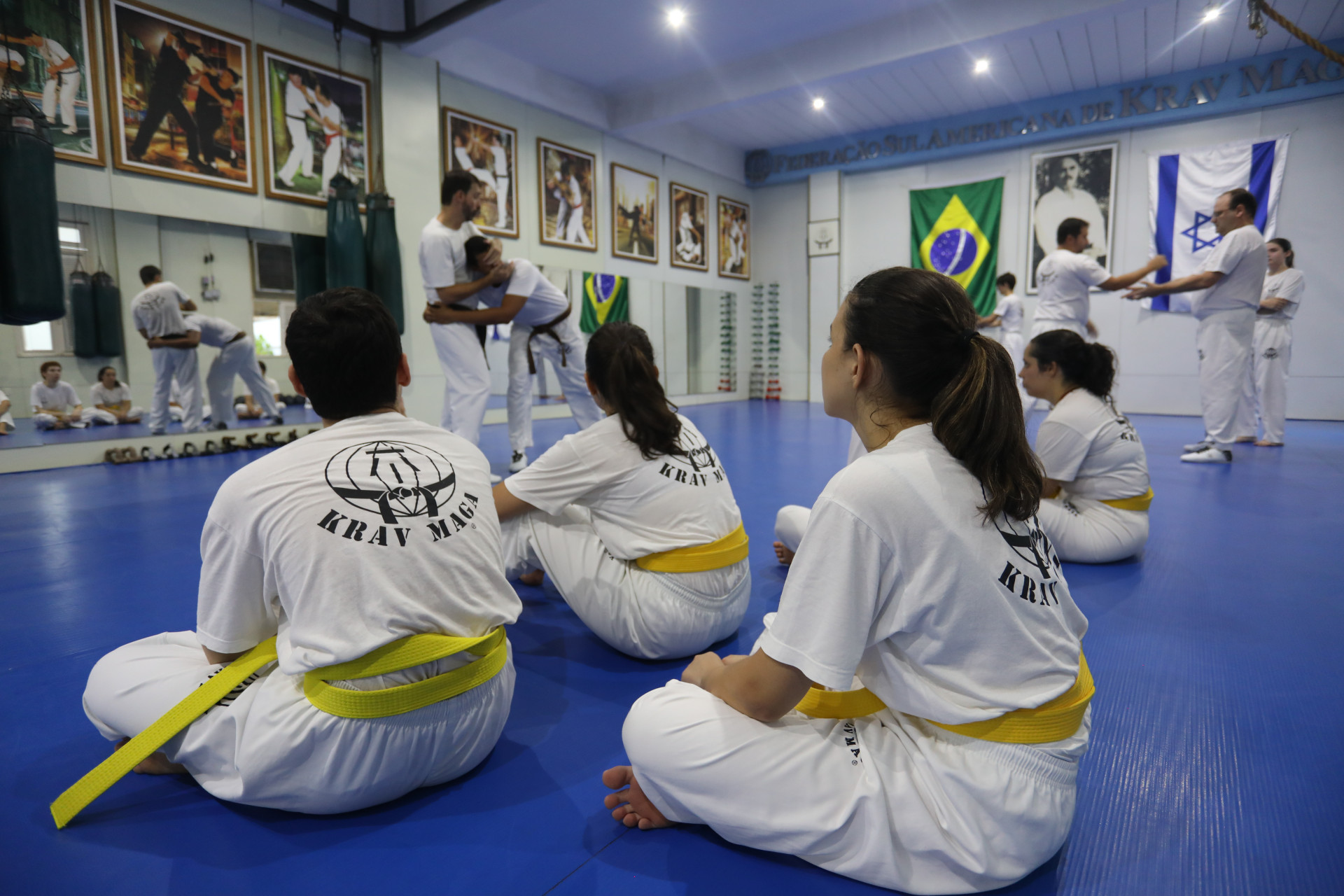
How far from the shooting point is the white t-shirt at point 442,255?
4949mm

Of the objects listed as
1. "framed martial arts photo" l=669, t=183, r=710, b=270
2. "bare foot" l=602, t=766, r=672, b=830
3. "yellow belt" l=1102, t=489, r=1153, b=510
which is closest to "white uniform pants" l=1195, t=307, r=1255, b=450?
"yellow belt" l=1102, t=489, r=1153, b=510

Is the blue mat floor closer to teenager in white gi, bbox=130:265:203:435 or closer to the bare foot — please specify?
the bare foot

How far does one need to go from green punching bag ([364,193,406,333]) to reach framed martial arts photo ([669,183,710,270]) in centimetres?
583

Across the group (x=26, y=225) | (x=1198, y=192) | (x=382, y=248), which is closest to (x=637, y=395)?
(x=26, y=225)

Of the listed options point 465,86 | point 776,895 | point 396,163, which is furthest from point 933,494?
point 465,86

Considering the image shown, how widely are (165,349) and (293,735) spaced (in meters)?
6.56

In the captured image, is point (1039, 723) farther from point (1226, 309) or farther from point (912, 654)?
point (1226, 309)

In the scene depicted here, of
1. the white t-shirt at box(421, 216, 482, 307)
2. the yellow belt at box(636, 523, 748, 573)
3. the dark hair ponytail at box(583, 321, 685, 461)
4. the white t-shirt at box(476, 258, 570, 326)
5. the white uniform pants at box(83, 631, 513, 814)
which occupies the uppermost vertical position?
the white t-shirt at box(421, 216, 482, 307)

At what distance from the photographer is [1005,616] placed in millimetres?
1087

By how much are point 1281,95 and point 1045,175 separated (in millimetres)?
2734

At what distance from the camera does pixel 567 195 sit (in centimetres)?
1019

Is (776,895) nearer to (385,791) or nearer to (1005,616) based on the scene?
(1005,616)

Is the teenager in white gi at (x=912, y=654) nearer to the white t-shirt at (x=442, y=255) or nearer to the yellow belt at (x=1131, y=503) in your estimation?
the yellow belt at (x=1131, y=503)

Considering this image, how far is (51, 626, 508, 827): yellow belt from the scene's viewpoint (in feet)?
4.23
